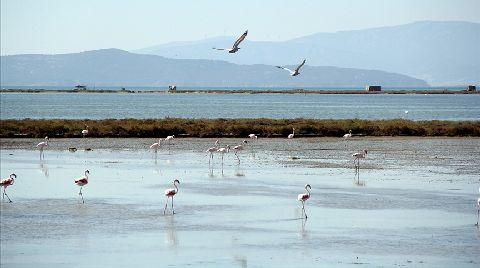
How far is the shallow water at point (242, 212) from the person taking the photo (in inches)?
632

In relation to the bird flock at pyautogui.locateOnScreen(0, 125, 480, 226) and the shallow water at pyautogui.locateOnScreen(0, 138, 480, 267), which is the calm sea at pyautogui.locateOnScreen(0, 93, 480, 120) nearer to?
the bird flock at pyautogui.locateOnScreen(0, 125, 480, 226)

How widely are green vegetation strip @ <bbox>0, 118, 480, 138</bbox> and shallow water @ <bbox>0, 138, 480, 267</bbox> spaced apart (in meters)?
10.7

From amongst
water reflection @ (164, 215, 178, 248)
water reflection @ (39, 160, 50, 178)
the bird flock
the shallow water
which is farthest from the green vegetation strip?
water reflection @ (164, 215, 178, 248)

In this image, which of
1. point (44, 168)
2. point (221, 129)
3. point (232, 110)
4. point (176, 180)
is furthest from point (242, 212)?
point (232, 110)

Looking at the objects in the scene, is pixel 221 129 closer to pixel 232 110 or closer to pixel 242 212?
pixel 242 212

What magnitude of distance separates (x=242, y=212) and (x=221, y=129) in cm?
2811

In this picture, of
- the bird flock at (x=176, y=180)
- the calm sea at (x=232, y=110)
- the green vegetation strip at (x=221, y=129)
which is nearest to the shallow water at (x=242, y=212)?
the bird flock at (x=176, y=180)

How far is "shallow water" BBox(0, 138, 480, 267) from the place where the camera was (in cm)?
1605

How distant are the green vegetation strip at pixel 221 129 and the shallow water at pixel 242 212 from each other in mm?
10725

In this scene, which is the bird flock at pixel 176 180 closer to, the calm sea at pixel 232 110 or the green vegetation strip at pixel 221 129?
the green vegetation strip at pixel 221 129

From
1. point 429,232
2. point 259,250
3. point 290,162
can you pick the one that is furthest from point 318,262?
point 290,162

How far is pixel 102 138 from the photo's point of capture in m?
46.6

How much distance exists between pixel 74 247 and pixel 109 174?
41.4ft

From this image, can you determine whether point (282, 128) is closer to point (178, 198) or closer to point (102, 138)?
point (102, 138)
